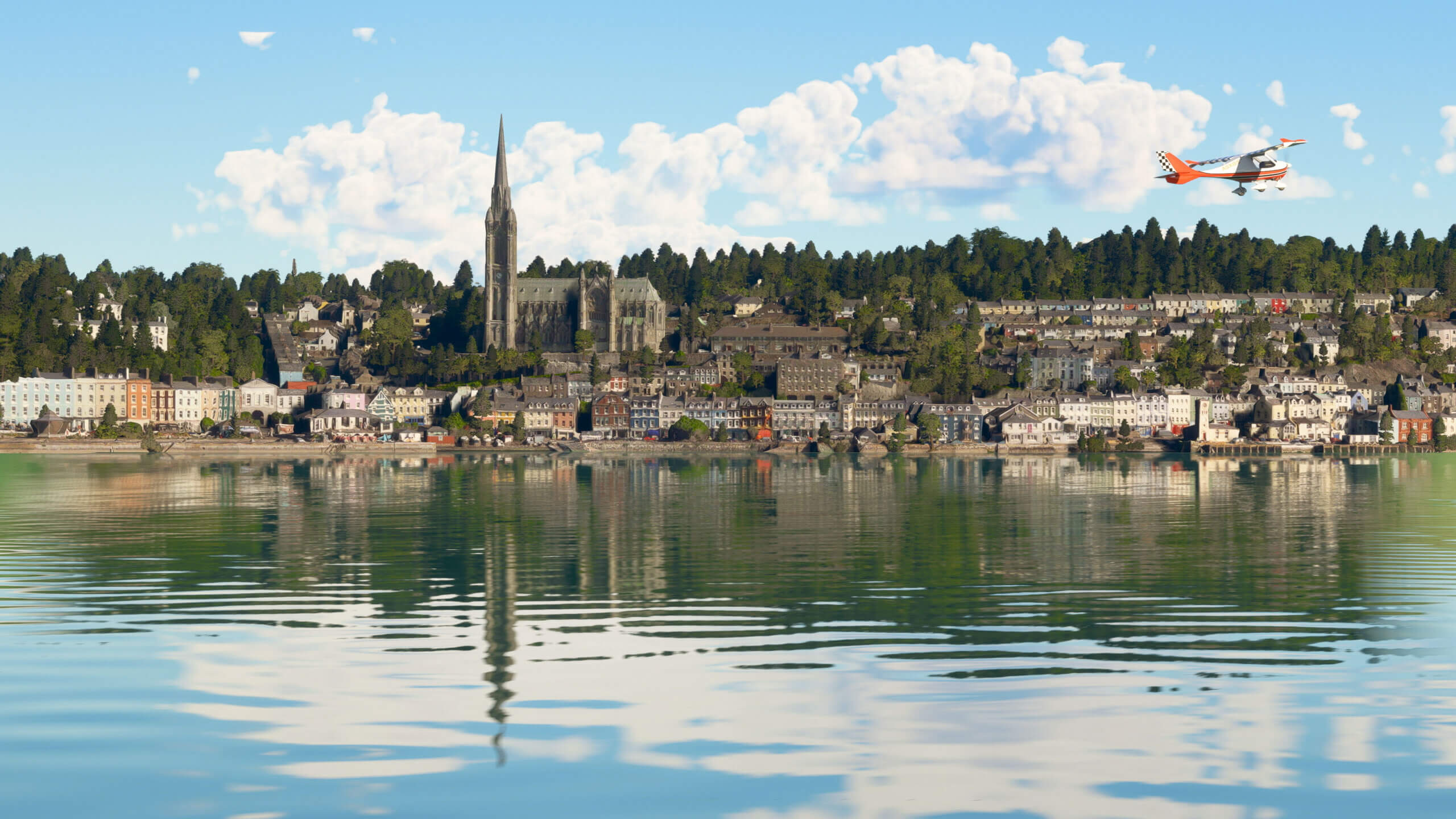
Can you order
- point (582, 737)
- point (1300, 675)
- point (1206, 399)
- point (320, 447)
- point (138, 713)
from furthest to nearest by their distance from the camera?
point (1206, 399) < point (320, 447) < point (1300, 675) < point (138, 713) < point (582, 737)

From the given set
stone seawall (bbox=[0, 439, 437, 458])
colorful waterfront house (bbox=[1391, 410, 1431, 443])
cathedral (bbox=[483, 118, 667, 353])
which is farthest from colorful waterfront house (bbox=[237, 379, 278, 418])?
colorful waterfront house (bbox=[1391, 410, 1431, 443])

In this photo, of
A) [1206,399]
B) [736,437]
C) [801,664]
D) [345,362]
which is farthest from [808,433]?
[801,664]

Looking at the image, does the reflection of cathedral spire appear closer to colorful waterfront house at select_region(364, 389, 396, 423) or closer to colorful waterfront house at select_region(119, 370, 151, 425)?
colorful waterfront house at select_region(364, 389, 396, 423)

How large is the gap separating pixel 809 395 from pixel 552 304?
40.1 meters

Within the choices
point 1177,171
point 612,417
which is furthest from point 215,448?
point 1177,171

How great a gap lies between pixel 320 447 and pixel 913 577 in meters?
107

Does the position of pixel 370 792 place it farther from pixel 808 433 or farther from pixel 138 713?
pixel 808 433

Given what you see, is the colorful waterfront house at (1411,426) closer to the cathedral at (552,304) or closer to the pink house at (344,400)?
the cathedral at (552,304)

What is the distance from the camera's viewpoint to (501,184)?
181 m

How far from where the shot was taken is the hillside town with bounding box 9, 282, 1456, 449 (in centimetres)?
14400

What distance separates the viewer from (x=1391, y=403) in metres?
160

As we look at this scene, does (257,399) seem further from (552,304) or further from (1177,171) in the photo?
(1177,171)

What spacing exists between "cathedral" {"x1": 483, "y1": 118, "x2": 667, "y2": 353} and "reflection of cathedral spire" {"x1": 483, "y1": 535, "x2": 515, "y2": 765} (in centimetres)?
14334

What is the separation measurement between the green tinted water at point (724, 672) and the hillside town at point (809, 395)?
4104 inches
